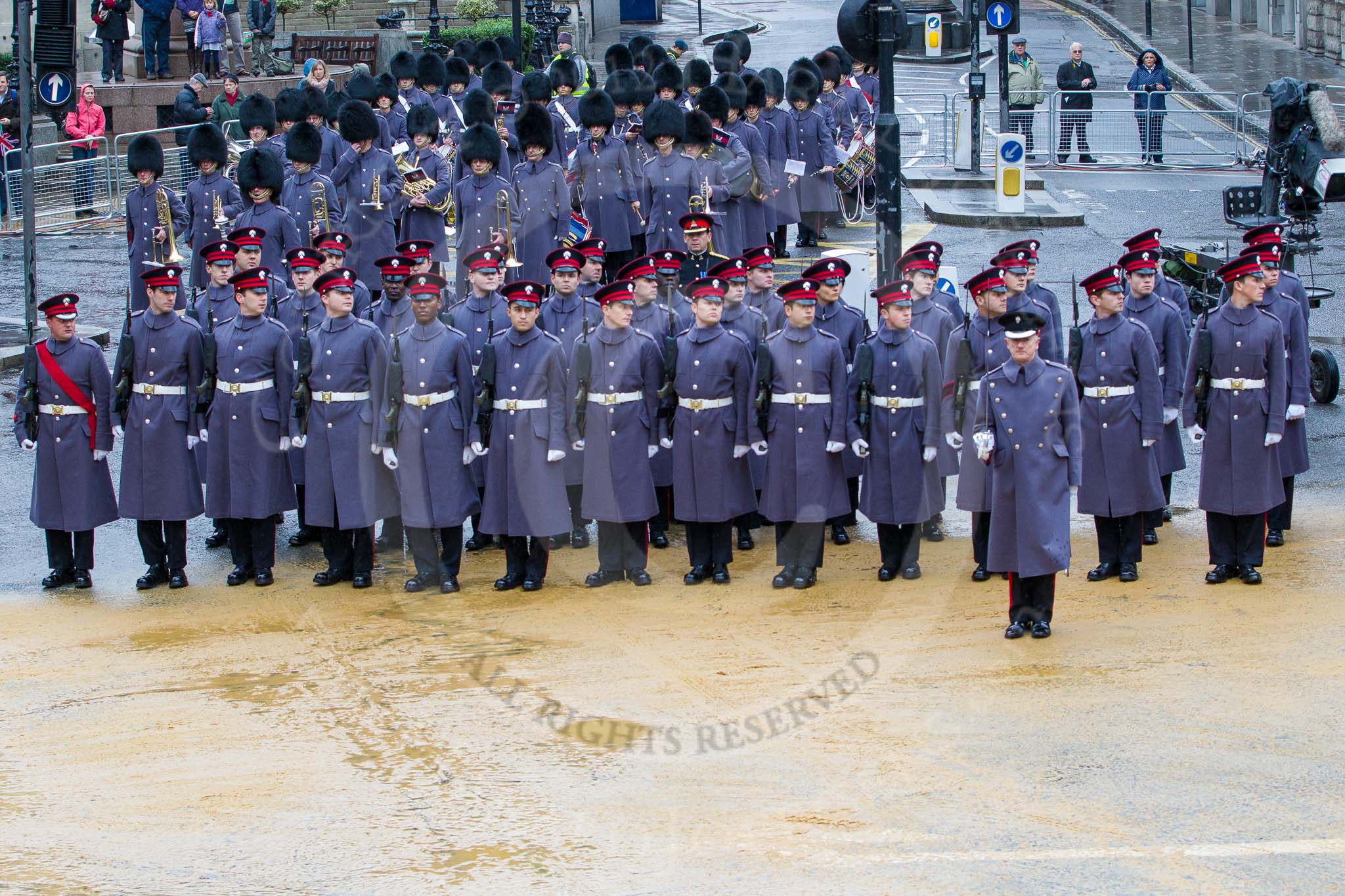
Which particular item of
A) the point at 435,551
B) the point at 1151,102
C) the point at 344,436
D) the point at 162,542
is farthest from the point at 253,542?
the point at 1151,102

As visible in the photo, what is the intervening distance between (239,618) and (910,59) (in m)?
32.5

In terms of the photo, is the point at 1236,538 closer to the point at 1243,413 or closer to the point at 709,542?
the point at 1243,413

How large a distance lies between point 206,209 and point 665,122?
3.83 metres

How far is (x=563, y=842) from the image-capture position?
6.69 metres

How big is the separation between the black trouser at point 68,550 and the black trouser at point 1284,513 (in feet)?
21.4

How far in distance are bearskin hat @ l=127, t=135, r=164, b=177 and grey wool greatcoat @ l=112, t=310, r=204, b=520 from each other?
513cm

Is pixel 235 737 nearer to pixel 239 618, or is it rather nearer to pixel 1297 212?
pixel 239 618

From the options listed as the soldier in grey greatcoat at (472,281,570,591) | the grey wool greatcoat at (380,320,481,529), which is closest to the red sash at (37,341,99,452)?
the grey wool greatcoat at (380,320,481,529)

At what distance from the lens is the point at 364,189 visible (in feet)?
50.9

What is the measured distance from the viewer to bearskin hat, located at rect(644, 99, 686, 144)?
15.6 meters

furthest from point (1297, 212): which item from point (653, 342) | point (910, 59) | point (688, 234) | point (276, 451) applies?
point (910, 59)

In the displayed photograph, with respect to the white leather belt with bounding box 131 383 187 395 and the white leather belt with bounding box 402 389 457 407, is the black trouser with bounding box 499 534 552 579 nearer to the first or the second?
the white leather belt with bounding box 402 389 457 407

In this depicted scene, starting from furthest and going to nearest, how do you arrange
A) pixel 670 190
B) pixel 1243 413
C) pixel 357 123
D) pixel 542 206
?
pixel 357 123
pixel 670 190
pixel 542 206
pixel 1243 413

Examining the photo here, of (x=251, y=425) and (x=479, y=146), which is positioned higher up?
(x=479, y=146)
